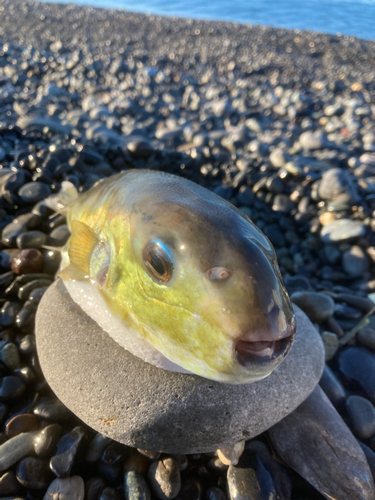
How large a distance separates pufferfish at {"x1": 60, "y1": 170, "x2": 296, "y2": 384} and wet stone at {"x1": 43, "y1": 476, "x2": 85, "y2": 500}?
947 mm

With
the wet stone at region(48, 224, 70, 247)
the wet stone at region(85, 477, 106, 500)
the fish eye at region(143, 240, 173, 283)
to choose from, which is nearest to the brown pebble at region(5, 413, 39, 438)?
the wet stone at region(85, 477, 106, 500)

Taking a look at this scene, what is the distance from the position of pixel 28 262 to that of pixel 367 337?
3.84 metres

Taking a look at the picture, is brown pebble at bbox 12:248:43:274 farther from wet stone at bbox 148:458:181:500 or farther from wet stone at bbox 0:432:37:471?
wet stone at bbox 148:458:181:500

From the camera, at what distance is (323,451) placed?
2400mm

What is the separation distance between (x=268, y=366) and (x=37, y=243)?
341cm

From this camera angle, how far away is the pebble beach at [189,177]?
2363mm

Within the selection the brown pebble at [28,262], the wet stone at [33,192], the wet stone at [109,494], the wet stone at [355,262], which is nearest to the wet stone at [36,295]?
the brown pebble at [28,262]

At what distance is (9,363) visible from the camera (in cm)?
293

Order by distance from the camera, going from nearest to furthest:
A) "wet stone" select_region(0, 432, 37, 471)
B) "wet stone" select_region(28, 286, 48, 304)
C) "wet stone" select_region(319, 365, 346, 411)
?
"wet stone" select_region(0, 432, 37, 471)
"wet stone" select_region(319, 365, 346, 411)
"wet stone" select_region(28, 286, 48, 304)

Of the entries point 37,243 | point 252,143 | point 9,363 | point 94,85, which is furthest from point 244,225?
point 94,85

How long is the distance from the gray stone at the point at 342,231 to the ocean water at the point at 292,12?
21242 millimetres

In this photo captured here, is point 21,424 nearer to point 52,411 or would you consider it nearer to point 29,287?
point 52,411

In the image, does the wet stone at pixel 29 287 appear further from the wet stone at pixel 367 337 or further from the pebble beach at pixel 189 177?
the wet stone at pixel 367 337

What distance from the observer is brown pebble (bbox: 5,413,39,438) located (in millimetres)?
2498
